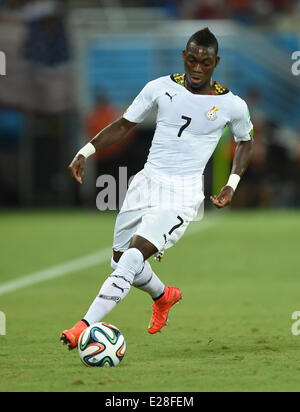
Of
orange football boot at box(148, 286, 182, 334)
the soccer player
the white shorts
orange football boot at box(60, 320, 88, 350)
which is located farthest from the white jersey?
orange football boot at box(60, 320, 88, 350)

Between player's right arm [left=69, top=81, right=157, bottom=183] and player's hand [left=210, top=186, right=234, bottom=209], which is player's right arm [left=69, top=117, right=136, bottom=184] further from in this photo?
player's hand [left=210, top=186, right=234, bottom=209]

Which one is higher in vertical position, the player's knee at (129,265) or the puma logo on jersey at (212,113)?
the puma logo on jersey at (212,113)

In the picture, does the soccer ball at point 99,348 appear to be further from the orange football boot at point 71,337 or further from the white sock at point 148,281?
the white sock at point 148,281

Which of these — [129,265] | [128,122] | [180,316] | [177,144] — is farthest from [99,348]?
[180,316]

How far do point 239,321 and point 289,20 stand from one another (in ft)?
60.4

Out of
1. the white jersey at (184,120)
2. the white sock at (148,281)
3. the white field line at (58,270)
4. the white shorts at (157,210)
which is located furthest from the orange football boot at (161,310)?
the white field line at (58,270)

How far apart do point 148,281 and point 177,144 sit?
1135mm

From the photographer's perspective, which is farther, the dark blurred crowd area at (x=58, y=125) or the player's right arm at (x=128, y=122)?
the dark blurred crowd area at (x=58, y=125)

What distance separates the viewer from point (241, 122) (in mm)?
7590

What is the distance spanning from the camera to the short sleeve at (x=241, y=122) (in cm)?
753

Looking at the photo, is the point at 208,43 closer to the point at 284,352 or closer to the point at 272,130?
the point at 284,352

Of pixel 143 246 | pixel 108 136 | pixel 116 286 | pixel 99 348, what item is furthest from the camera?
pixel 108 136

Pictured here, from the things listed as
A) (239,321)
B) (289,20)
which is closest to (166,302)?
(239,321)

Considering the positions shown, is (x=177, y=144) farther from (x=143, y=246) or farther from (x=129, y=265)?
(x=129, y=265)
